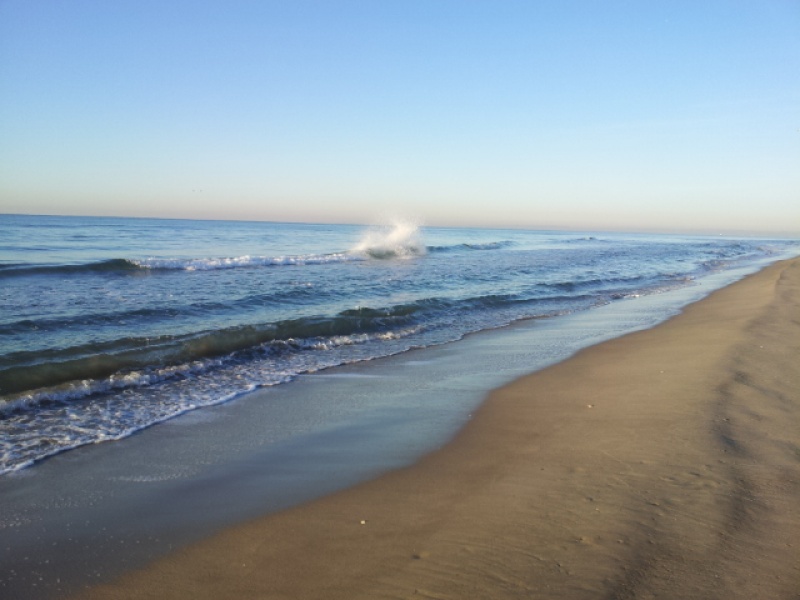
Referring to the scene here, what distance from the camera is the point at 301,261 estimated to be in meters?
26.6

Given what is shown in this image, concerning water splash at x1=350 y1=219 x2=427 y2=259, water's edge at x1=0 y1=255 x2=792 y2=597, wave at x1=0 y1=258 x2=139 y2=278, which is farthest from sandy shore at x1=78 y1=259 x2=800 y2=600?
water splash at x1=350 y1=219 x2=427 y2=259

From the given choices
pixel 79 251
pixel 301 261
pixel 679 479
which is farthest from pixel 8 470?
pixel 79 251

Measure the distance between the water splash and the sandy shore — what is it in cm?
2709

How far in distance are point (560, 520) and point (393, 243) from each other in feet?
114

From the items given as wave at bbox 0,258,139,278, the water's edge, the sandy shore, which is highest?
wave at bbox 0,258,139,278

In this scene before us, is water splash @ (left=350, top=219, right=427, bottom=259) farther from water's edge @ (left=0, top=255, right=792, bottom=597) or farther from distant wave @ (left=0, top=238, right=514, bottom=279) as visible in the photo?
water's edge @ (left=0, top=255, right=792, bottom=597)

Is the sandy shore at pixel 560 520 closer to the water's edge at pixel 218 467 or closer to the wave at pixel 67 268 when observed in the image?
the water's edge at pixel 218 467

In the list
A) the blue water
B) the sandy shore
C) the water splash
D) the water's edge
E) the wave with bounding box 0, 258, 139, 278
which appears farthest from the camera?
the water splash

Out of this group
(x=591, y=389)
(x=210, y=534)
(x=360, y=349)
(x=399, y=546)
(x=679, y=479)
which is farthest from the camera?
(x=360, y=349)

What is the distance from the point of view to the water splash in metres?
34.3

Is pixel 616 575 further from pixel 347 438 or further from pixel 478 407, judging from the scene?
pixel 478 407

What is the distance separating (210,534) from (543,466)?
2.56m

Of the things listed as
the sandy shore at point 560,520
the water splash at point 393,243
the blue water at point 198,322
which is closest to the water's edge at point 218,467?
the sandy shore at point 560,520

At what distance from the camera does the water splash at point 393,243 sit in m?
34.3
